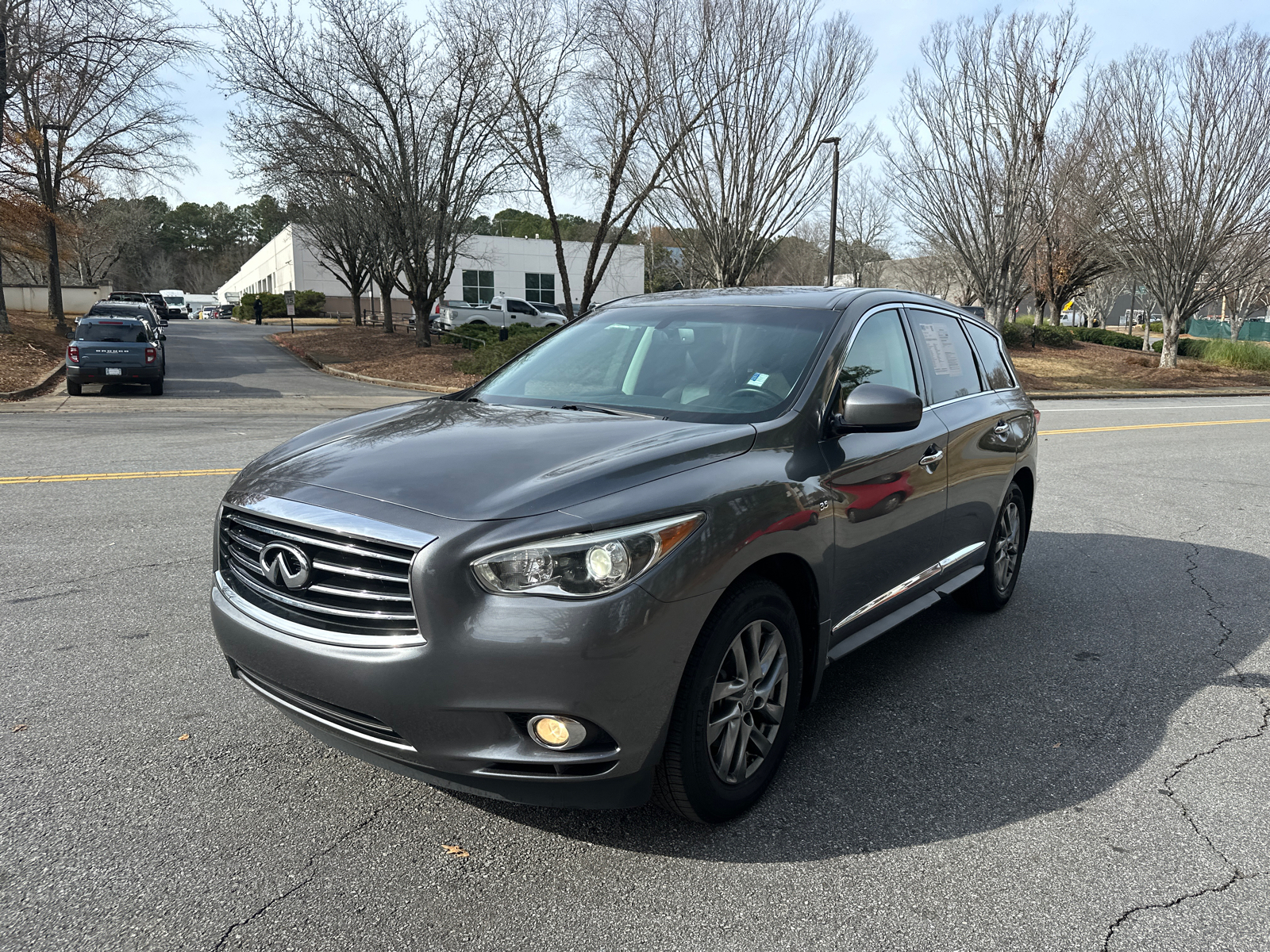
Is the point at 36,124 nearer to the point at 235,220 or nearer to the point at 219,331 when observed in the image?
the point at 219,331

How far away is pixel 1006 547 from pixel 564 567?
385 centimetres

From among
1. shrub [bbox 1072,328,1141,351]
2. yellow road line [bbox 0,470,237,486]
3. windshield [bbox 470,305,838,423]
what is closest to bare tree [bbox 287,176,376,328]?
yellow road line [bbox 0,470,237,486]

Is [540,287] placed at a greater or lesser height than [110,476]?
greater

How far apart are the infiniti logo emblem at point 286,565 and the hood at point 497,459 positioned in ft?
0.74

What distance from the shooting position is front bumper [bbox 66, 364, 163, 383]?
18797 mm

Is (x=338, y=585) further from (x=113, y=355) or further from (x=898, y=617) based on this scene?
(x=113, y=355)

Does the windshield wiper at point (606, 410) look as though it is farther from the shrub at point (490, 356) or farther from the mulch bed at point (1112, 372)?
the mulch bed at point (1112, 372)

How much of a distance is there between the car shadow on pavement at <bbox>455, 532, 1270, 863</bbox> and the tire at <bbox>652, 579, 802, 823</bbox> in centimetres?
15

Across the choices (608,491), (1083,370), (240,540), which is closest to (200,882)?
(240,540)

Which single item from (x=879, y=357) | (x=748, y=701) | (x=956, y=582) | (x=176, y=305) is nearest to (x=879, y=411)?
(x=879, y=357)

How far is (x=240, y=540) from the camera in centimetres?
314

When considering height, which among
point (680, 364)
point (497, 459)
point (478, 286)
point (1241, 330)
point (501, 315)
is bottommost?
point (497, 459)

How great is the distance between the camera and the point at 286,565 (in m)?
2.88

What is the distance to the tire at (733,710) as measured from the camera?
2.85m
